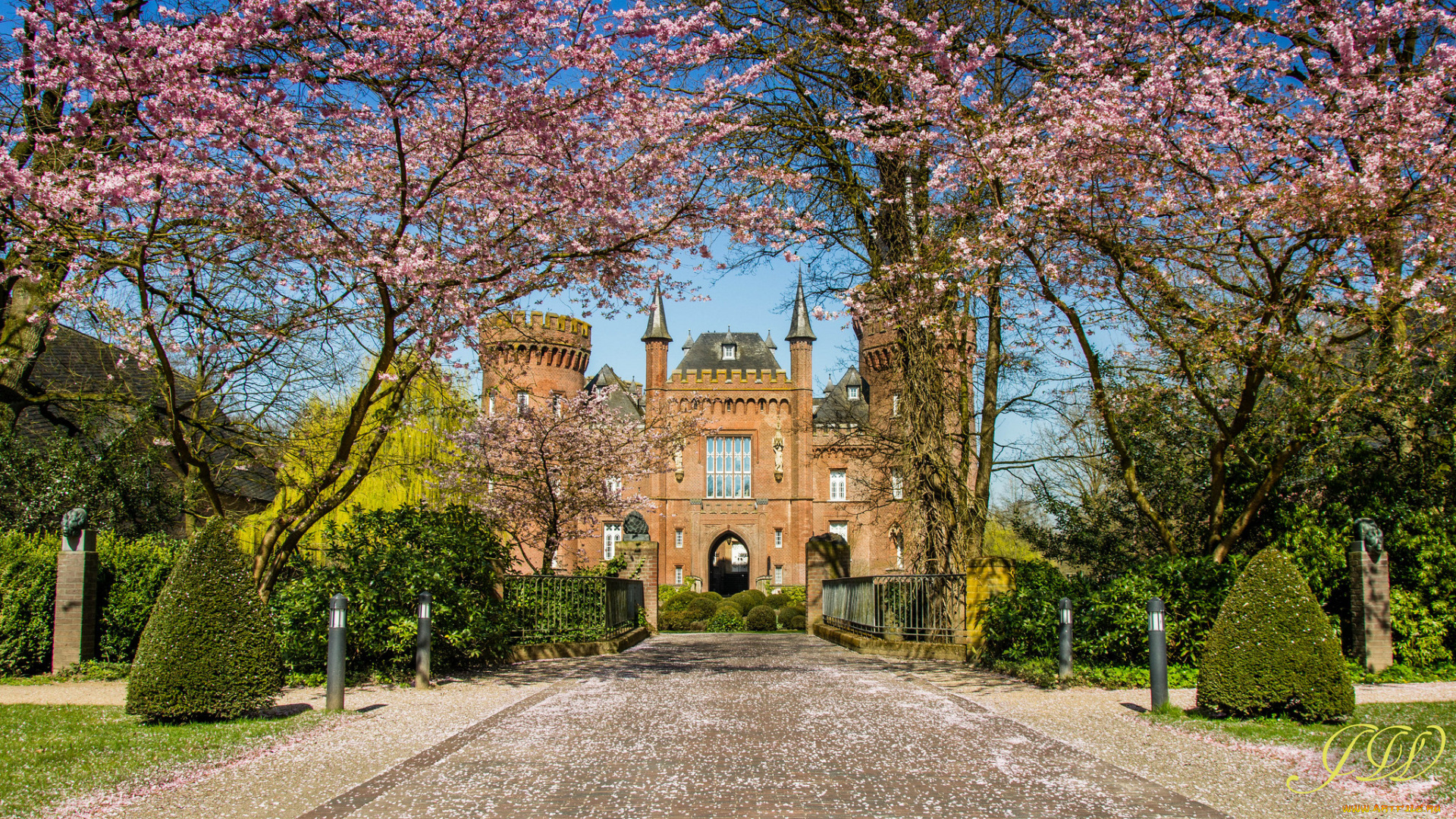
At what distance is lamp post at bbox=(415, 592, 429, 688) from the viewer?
992 centimetres

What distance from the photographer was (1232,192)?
9.65 m

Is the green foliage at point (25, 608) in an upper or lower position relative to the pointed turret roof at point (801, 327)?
lower

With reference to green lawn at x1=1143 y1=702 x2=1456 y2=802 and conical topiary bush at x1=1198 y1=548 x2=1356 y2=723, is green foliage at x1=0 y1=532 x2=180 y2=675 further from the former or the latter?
conical topiary bush at x1=1198 y1=548 x2=1356 y2=723

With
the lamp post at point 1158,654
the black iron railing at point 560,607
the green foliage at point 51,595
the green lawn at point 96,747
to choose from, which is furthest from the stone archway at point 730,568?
the green lawn at point 96,747

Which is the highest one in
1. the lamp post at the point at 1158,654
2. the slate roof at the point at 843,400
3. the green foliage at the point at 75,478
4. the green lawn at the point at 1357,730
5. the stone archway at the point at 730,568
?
the slate roof at the point at 843,400

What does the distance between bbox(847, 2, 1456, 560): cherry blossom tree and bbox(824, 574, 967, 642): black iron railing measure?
3.24 metres

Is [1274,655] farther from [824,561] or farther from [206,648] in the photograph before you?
[824,561]

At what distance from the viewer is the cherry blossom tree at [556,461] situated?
2047 centimetres

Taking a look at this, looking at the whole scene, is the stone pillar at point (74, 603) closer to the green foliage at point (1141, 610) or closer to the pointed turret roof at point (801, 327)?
the green foliage at point (1141, 610)

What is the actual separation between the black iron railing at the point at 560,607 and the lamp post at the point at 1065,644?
23.3 feet

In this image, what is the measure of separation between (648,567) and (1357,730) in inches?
A: 715

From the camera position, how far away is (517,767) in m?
5.77

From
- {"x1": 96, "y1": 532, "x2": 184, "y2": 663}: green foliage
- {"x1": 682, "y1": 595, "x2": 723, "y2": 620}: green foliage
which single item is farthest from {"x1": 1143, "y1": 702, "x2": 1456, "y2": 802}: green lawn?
{"x1": 682, "y1": 595, "x2": 723, "y2": 620}: green foliage

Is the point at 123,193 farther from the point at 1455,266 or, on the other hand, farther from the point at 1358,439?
the point at 1358,439
